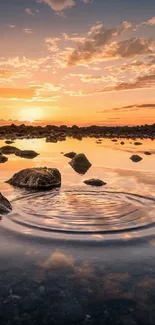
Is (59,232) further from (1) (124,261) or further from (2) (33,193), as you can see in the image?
(2) (33,193)

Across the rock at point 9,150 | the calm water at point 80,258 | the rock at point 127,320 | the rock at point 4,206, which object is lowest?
the rock at point 127,320

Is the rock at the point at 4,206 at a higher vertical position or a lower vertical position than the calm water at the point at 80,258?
higher

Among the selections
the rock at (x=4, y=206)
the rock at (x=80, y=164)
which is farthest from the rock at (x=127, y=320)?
the rock at (x=80, y=164)

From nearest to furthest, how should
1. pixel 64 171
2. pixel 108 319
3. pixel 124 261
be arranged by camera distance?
pixel 108 319, pixel 124 261, pixel 64 171

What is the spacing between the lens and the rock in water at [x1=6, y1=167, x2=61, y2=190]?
12922 mm

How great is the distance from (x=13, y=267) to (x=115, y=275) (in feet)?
5.57

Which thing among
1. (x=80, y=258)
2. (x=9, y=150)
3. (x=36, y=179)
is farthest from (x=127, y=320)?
(x=9, y=150)

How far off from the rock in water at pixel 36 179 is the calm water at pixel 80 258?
66.5 inches

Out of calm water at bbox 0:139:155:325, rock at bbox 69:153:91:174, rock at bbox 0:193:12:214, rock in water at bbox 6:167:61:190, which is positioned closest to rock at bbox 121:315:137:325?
calm water at bbox 0:139:155:325

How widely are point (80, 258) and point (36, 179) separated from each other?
23.2 ft

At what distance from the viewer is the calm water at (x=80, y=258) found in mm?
4632

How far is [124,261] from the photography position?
6066 mm

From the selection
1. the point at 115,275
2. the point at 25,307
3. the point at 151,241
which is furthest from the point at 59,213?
the point at 25,307

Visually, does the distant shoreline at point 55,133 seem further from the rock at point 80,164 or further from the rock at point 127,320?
the rock at point 127,320
